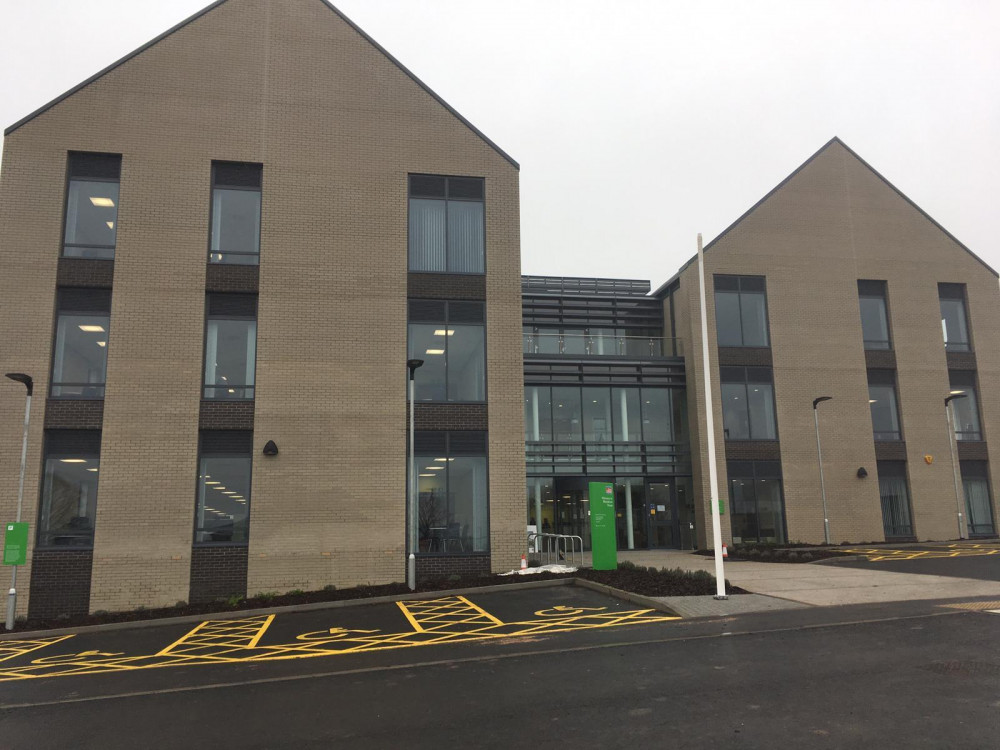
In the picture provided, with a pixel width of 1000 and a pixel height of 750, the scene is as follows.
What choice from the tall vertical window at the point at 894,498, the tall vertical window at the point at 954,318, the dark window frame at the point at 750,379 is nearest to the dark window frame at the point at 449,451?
the dark window frame at the point at 750,379

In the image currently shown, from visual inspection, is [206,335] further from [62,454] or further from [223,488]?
[62,454]

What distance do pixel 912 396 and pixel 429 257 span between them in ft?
67.2

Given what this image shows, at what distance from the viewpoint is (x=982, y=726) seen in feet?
19.1

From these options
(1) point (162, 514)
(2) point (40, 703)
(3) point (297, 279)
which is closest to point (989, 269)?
(3) point (297, 279)

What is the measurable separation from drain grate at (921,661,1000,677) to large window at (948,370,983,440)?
2488 centimetres

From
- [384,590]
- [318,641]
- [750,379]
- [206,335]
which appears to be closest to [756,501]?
[750,379]

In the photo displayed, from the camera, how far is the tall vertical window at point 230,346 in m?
18.8

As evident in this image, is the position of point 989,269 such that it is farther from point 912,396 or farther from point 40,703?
point 40,703

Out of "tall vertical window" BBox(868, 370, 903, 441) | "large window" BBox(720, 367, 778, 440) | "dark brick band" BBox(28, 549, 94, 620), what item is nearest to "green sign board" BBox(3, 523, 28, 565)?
"dark brick band" BBox(28, 549, 94, 620)

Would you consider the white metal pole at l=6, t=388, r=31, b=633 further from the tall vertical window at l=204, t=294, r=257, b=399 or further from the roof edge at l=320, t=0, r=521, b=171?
the roof edge at l=320, t=0, r=521, b=171

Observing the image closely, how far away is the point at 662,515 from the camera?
91.8ft

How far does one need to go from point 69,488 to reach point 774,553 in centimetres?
2006

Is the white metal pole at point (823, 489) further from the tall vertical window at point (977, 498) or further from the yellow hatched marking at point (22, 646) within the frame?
the yellow hatched marking at point (22, 646)

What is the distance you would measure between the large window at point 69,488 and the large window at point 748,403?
20970 mm
